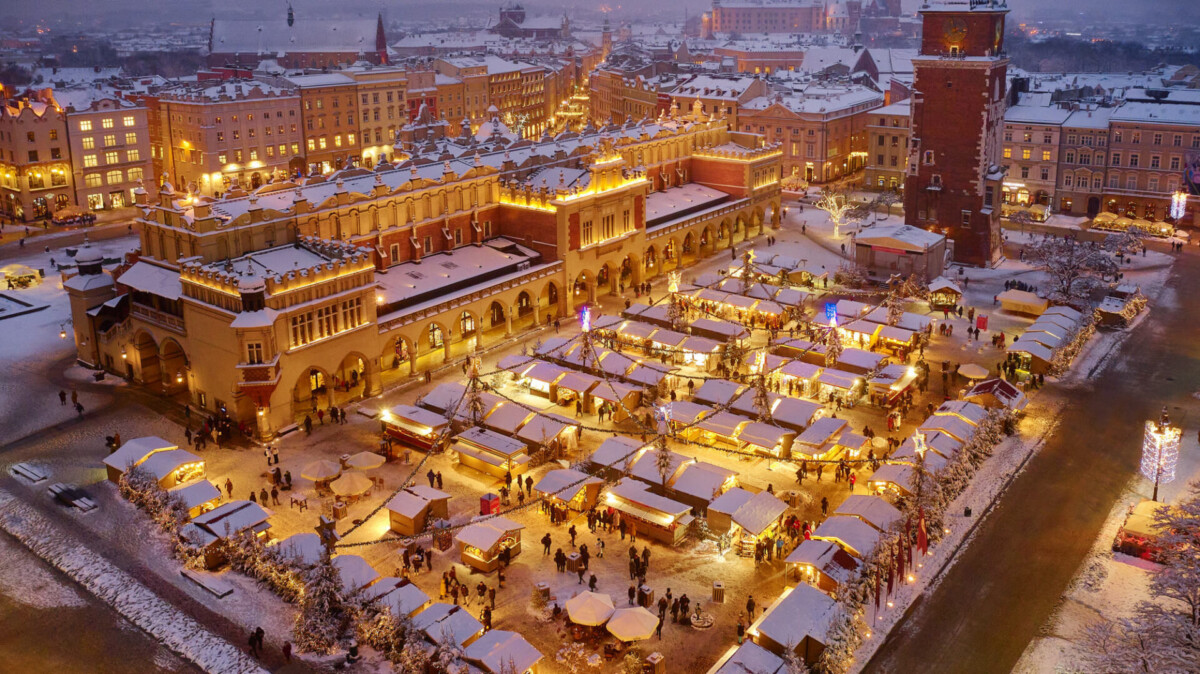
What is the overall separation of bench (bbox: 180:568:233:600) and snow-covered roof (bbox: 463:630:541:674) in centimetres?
1204

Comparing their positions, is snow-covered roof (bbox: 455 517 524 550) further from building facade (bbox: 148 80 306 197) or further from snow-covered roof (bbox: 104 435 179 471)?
building facade (bbox: 148 80 306 197)

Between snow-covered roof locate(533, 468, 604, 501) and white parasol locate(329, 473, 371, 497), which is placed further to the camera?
white parasol locate(329, 473, 371, 497)

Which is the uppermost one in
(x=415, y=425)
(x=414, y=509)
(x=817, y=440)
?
(x=415, y=425)

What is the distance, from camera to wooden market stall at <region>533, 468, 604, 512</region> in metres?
45.6

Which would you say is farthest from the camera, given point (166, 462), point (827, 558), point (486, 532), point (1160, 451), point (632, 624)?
point (166, 462)

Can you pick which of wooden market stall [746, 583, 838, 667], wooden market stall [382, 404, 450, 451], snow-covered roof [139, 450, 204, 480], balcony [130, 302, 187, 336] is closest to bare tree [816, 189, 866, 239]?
wooden market stall [382, 404, 450, 451]

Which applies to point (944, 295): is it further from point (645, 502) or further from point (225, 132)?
point (225, 132)

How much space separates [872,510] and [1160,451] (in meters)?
14.7

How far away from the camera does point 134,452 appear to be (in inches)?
1897

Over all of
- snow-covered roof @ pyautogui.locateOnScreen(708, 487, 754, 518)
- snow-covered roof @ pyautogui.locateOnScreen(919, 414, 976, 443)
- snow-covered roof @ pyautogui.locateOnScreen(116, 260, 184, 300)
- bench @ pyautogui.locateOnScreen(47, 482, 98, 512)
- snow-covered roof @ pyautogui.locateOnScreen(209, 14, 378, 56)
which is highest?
snow-covered roof @ pyautogui.locateOnScreen(209, 14, 378, 56)

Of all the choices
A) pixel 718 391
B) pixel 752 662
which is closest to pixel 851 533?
pixel 752 662

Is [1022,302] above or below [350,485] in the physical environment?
above

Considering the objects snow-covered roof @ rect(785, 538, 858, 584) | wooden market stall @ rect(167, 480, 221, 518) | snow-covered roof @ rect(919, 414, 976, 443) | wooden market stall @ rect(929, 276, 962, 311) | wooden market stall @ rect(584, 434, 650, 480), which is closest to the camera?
snow-covered roof @ rect(785, 538, 858, 584)

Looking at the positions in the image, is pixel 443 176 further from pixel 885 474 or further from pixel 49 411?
pixel 885 474
